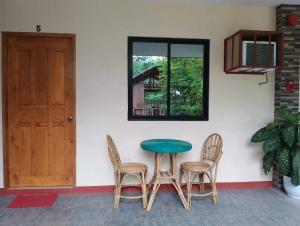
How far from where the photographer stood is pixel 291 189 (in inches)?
142

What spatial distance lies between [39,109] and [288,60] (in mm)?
3693

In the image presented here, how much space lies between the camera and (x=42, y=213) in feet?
10.1

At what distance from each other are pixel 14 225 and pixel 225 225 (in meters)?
2.23

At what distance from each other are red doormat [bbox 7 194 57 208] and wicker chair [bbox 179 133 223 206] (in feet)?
5.84

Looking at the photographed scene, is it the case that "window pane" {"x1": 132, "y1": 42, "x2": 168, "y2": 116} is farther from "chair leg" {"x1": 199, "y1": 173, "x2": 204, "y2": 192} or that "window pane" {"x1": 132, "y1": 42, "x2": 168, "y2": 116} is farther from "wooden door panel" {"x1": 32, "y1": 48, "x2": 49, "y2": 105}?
"wooden door panel" {"x1": 32, "y1": 48, "x2": 49, "y2": 105}

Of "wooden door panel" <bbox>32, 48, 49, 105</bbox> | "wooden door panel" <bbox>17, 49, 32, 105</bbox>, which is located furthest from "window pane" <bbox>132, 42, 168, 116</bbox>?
"wooden door panel" <bbox>17, 49, 32, 105</bbox>

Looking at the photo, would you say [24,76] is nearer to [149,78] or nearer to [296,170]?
[149,78]

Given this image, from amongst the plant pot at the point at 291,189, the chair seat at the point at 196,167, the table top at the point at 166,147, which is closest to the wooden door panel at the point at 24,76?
the table top at the point at 166,147

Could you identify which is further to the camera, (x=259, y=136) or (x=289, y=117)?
(x=259, y=136)

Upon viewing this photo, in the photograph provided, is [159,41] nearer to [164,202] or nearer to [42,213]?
[164,202]

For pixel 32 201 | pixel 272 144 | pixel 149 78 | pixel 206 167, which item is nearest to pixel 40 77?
pixel 149 78

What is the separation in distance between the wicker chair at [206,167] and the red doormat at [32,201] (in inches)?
70.0

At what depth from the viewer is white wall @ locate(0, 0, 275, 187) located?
12.1 feet

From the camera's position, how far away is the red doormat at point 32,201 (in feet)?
10.8
